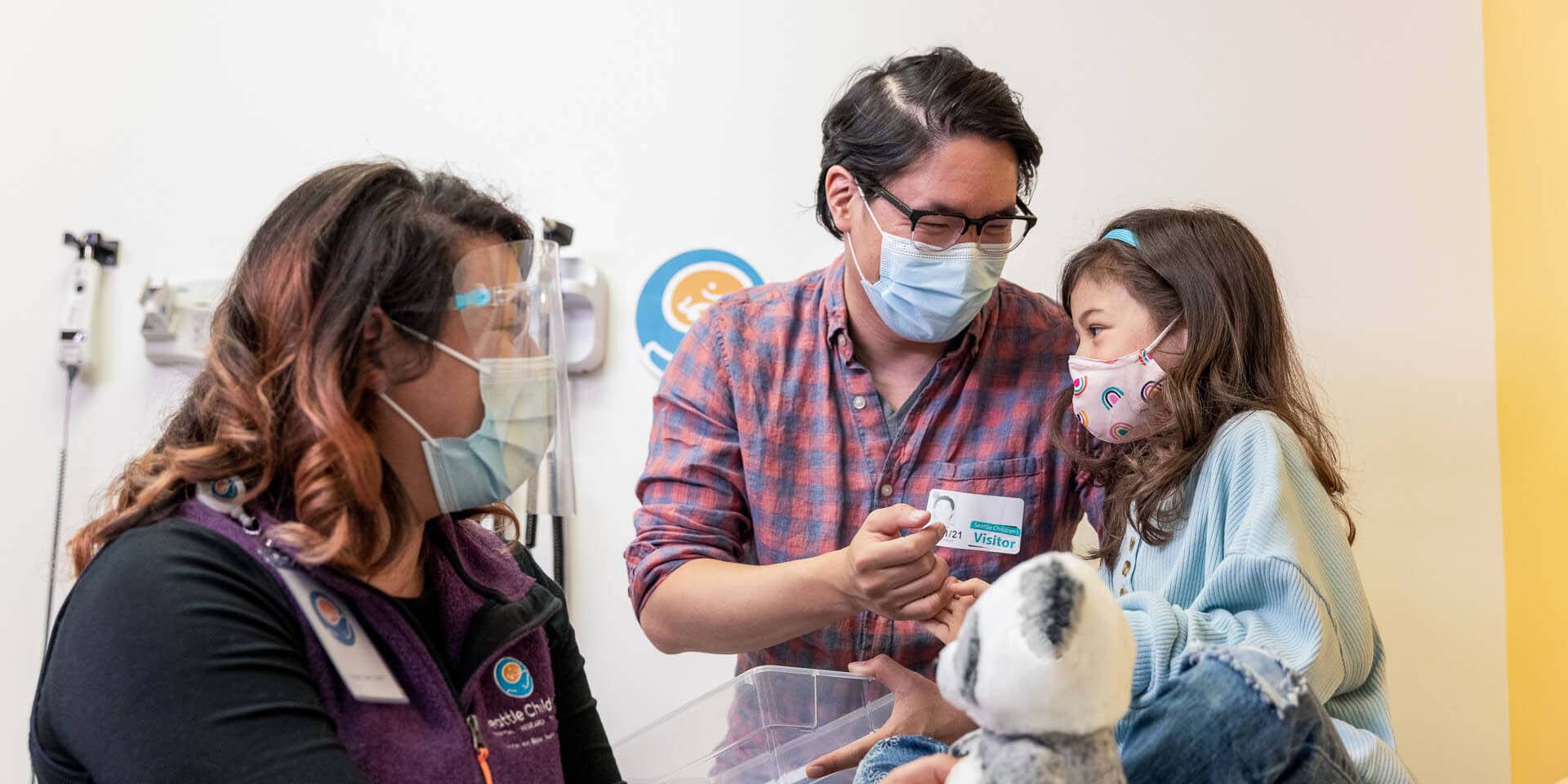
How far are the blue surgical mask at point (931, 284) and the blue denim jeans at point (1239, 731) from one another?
27.1 inches

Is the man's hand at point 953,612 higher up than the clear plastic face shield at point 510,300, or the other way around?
the clear plastic face shield at point 510,300

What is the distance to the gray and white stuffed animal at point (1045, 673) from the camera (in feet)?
2.54

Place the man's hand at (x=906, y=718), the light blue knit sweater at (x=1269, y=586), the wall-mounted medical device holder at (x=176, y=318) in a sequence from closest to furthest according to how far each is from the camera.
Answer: the light blue knit sweater at (x=1269, y=586) → the man's hand at (x=906, y=718) → the wall-mounted medical device holder at (x=176, y=318)

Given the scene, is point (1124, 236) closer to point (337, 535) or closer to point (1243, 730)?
point (1243, 730)

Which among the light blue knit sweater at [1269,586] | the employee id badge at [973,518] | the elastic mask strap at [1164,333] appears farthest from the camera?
the employee id badge at [973,518]

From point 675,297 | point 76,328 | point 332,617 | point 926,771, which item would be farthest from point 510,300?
point 76,328

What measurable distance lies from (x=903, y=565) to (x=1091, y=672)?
21.8 inches

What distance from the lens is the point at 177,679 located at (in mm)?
882

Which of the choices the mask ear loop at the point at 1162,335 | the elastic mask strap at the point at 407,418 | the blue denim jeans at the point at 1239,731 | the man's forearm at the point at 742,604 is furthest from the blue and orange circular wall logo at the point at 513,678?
the mask ear loop at the point at 1162,335

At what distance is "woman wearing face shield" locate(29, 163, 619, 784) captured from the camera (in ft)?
2.93

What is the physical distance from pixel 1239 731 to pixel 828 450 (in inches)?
32.0

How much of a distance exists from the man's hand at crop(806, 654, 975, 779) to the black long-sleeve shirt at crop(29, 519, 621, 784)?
2.08 feet

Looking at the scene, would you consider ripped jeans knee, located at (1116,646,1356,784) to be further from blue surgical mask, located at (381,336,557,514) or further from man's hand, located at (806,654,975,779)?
blue surgical mask, located at (381,336,557,514)

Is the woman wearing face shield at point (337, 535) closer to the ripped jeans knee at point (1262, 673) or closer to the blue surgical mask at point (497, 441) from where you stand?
the blue surgical mask at point (497, 441)
